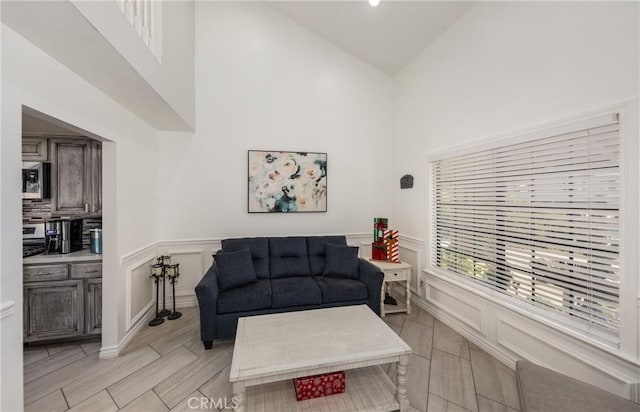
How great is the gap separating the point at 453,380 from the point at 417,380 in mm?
283

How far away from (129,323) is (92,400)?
0.82 meters

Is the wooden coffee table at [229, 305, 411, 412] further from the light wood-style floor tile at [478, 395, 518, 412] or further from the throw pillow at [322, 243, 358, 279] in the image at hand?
the throw pillow at [322, 243, 358, 279]

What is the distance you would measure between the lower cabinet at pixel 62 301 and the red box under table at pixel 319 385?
7.23 ft

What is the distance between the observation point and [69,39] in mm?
1403

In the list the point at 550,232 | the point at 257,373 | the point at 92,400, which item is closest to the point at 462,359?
the point at 550,232

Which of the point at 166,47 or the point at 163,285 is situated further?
the point at 163,285

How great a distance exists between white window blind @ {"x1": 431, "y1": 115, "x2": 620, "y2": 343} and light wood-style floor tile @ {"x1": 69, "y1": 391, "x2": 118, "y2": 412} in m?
3.17

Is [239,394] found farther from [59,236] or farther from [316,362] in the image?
[59,236]

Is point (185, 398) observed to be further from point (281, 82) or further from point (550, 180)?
point (281, 82)

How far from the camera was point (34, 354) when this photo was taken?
2.25 metres

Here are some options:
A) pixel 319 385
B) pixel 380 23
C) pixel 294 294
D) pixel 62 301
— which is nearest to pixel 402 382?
pixel 319 385

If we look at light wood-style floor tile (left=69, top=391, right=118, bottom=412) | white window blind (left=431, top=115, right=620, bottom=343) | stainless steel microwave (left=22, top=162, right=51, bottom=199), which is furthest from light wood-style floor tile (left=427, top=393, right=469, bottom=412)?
stainless steel microwave (left=22, top=162, right=51, bottom=199)

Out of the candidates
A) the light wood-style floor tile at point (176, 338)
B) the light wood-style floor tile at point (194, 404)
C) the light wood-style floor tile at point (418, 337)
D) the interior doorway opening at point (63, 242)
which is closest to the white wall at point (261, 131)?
the light wood-style floor tile at point (176, 338)

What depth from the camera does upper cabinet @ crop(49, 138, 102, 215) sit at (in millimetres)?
2670
